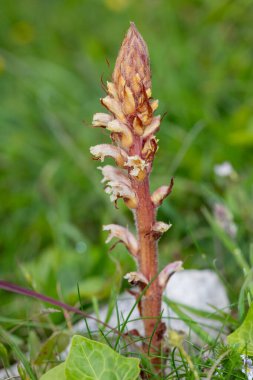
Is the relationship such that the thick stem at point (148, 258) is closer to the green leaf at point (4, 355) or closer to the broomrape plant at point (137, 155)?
the broomrape plant at point (137, 155)

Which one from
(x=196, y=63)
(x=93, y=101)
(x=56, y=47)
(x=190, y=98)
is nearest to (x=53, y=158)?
(x=93, y=101)

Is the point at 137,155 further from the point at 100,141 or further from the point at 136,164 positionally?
the point at 100,141

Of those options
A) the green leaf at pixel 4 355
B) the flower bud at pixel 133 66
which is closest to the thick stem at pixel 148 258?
the flower bud at pixel 133 66

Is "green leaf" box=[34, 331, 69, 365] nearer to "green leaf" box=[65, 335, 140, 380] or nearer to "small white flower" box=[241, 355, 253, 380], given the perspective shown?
"green leaf" box=[65, 335, 140, 380]

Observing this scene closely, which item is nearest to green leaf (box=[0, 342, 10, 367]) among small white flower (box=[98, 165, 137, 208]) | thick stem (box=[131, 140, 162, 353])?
thick stem (box=[131, 140, 162, 353])

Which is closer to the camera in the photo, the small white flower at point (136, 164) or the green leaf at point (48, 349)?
the small white flower at point (136, 164)

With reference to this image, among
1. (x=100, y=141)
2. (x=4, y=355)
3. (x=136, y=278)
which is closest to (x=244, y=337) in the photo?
(x=136, y=278)
